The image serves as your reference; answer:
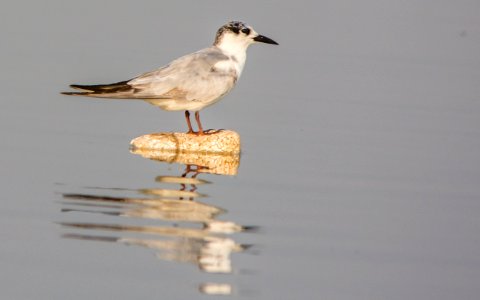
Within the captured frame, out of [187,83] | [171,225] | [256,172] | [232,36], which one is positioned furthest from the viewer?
[232,36]

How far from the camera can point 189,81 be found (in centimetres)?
1060

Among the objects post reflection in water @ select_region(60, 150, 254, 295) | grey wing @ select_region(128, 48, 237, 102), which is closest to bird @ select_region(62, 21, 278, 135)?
grey wing @ select_region(128, 48, 237, 102)

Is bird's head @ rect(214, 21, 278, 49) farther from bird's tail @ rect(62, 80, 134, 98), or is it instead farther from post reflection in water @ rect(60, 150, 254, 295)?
post reflection in water @ rect(60, 150, 254, 295)

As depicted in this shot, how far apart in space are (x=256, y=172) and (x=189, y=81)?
49.1 inches

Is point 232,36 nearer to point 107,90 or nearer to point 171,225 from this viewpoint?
point 107,90

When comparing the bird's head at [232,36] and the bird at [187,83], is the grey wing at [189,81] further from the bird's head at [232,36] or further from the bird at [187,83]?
the bird's head at [232,36]

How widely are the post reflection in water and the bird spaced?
1188 mm

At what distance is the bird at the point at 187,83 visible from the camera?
10391mm

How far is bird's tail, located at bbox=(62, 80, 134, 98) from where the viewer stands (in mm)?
10102

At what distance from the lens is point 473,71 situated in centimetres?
1480

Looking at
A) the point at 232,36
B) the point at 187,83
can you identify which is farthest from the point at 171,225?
the point at 232,36

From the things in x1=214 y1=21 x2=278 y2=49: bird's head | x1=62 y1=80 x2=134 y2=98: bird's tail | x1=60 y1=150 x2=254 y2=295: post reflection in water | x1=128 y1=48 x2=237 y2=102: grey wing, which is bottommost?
x1=60 y1=150 x2=254 y2=295: post reflection in water

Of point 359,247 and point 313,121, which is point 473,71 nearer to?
point 313,121

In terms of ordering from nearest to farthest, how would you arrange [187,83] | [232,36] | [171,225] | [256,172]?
1. [171,225]
2. [256,172]
3. [187,83]
4. [232,36]
